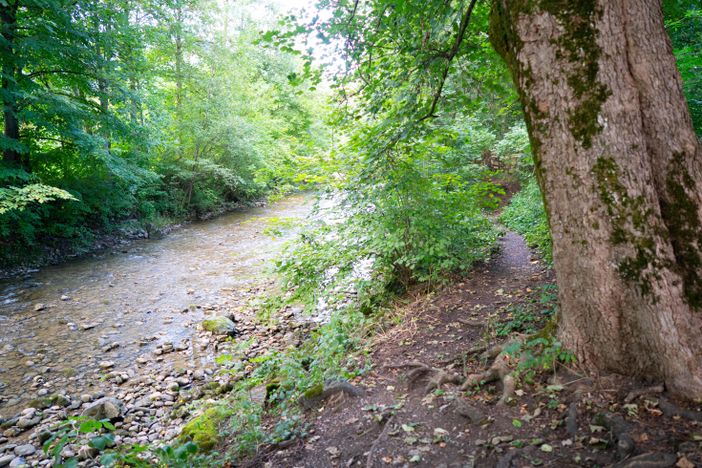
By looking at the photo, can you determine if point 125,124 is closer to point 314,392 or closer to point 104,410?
point 104,410

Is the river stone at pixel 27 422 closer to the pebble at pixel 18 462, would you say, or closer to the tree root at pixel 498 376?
the pebble at pixel 18 462

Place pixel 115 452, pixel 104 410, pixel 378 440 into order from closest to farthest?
pixel 378 440
pixel 115 452
pixel 104 410

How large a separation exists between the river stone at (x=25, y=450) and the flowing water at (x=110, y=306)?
1007mm

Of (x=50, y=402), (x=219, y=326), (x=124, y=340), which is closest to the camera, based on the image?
(x=50, y=402)

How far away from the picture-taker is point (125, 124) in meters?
12.4

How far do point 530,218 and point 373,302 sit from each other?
5.84 meters

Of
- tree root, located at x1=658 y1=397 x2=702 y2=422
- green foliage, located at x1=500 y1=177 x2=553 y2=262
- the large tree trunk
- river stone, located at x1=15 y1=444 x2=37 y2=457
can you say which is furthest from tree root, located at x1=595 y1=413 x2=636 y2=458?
river stone, located at x1=15 y1=444 x2=37 y2=457

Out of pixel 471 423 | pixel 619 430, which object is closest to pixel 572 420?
pixel 619 430

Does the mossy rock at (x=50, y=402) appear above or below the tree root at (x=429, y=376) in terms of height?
below

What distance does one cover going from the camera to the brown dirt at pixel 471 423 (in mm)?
2189

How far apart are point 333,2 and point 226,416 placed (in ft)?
16.3

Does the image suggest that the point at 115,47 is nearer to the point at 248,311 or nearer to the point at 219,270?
the point at 219,270

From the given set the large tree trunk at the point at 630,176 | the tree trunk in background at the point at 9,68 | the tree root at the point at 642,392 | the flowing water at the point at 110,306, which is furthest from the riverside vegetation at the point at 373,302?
the flowing water at the point at 110,306

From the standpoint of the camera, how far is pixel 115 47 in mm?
11992
